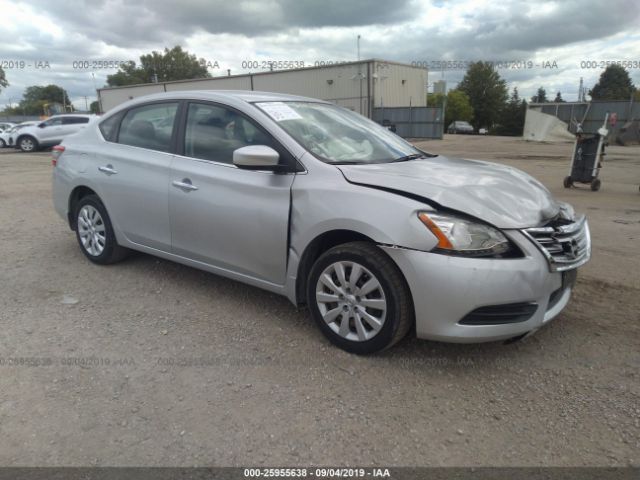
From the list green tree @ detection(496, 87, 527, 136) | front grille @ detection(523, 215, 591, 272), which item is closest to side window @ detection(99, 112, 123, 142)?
front grille @ detection(523, 215, 591, 272)

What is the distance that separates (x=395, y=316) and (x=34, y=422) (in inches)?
77.2

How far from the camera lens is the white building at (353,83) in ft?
101

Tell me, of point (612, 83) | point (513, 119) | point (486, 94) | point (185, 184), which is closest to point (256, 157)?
point (185, 184)

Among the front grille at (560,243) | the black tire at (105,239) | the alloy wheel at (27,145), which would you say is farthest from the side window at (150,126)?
the alloy wheel at (27,145)

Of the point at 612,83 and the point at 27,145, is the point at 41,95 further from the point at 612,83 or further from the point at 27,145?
the point at 612,83

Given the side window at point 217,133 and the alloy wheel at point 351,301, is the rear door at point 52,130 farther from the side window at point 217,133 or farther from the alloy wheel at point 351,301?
the alloy wheel at point 351,301

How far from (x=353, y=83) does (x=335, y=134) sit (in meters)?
29.1

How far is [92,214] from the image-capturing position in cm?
455

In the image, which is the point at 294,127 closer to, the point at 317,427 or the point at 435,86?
the point at 317,427

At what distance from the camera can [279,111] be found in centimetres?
356

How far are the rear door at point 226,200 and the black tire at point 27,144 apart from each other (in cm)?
2185

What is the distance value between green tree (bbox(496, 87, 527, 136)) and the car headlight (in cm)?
6701

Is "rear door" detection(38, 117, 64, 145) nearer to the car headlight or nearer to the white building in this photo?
the white building

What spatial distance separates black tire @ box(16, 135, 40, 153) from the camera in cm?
2180
